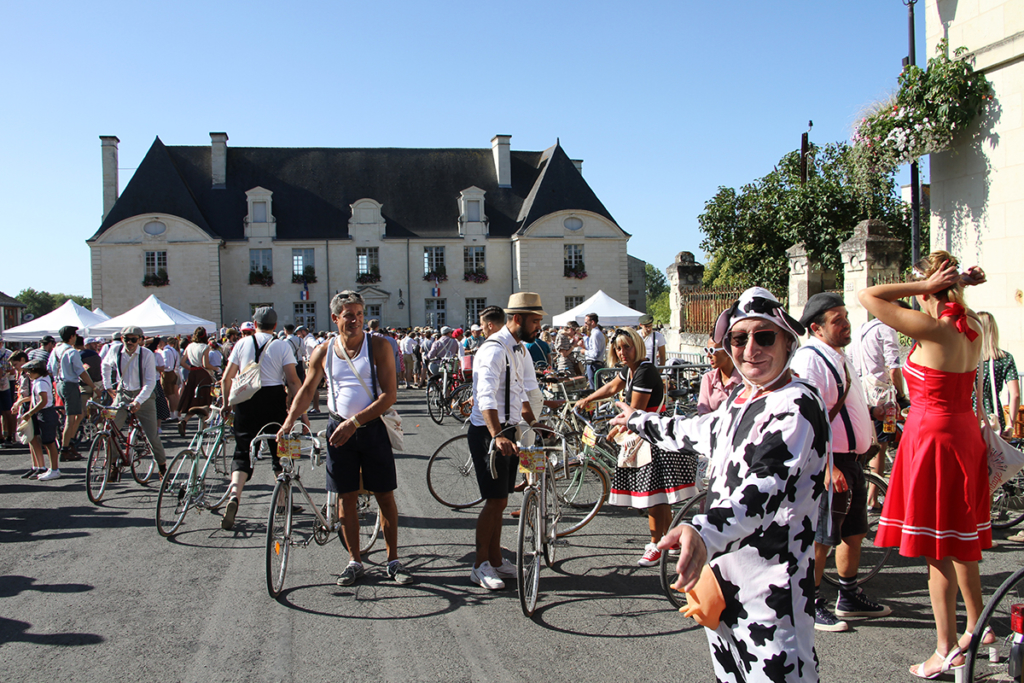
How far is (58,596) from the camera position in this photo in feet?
15.7

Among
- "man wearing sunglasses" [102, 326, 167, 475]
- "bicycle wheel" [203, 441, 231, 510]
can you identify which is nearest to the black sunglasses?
"bicycle wheel" [203, 441, 231, 510]

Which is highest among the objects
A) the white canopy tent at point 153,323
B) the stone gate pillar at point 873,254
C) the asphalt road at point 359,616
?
the stone gate pillar at point 873,254

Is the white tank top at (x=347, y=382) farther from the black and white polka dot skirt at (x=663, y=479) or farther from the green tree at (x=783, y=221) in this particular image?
the green tree at (x=783, y=221)

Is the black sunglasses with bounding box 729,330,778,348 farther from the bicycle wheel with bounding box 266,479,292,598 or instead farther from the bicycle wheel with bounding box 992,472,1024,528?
the bicycle wheel with bounding box 992,472,1024,528

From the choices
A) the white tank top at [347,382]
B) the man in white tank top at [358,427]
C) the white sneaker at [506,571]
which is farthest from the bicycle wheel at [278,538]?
the white sneaker at [506,571]

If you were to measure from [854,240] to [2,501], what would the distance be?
1147 centimetres

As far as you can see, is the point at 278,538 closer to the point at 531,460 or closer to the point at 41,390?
the point at 531,460

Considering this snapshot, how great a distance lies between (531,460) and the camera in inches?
179

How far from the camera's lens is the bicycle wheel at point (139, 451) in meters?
8.05

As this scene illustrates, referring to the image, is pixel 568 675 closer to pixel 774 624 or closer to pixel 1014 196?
pixel 774 624

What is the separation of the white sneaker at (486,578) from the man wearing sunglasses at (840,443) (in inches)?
76.7

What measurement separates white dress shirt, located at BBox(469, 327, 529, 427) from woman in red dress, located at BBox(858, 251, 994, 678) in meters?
2.33

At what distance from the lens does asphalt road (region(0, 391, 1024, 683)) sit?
12.0 feet

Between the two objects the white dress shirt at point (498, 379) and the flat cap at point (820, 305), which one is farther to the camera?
the white dress shirt at point (498, 379)
